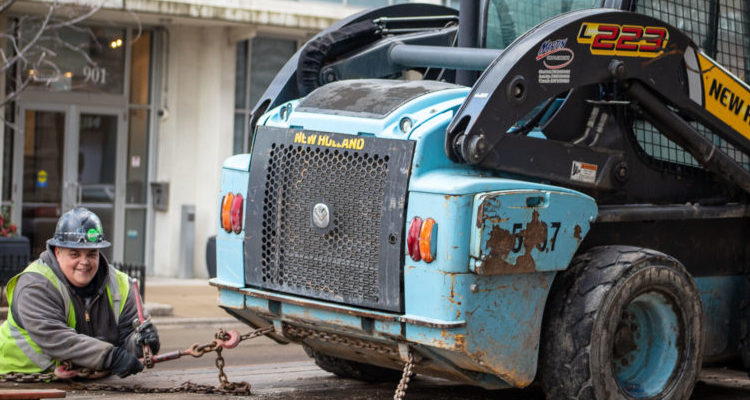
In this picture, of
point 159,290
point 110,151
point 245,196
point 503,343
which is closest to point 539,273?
point 503,343

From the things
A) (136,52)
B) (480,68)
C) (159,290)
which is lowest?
(159,290)

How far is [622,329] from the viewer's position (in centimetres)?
681

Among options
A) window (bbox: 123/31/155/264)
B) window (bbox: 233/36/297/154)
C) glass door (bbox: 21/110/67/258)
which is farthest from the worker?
window (bbox: 233/36/297/154)

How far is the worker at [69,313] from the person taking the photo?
683 centimetres

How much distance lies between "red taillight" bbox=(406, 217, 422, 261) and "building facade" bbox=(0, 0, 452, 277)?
463 inches

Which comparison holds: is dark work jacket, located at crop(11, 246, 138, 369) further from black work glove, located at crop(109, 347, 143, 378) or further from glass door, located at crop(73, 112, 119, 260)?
glass door, located at crop(73, 112, 119, 260)

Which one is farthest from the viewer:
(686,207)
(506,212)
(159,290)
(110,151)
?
(110,151)

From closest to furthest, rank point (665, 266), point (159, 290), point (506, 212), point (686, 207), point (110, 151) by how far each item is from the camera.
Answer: point (506, 212) → point (665, 266) → point (686, 207) → point (159, 290) → point (110, 151)

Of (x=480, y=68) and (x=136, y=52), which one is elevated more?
(x=136, y=52)

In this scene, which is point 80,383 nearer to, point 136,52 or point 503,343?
point 503,343

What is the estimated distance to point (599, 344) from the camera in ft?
20.8

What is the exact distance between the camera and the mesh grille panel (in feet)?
21.0

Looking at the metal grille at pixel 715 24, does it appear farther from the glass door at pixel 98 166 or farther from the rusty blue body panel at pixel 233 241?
the glass door at pixel 98 166

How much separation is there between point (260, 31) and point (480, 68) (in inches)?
464
